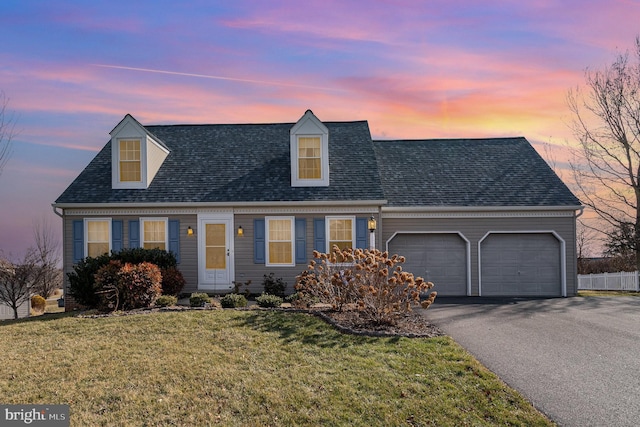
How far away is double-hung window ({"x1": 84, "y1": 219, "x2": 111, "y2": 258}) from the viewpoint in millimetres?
16750

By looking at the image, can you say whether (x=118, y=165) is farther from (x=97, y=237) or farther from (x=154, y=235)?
(x=154, y=235)

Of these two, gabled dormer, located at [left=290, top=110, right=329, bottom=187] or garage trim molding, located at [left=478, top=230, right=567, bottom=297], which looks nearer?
gabled dormer, located at [left=290, top=110, right=329, bottom=187]

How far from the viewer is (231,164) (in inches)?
725

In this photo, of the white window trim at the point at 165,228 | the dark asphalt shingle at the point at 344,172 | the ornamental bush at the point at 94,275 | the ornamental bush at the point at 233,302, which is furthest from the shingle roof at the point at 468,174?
the ornamental bush at the point at 94,275

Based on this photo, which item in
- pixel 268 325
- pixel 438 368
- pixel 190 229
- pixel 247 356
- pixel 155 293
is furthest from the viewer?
pixel 190 229

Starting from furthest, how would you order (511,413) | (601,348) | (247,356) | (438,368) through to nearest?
(601,348), (247,356), (438,368), (511,413)

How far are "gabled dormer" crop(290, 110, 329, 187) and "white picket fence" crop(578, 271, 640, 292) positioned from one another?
16.1 metres

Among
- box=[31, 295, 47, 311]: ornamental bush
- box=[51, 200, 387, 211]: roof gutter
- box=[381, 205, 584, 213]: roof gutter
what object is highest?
box=[51, 200, 387, 211]: roof gutter

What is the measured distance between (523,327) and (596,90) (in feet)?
63.9

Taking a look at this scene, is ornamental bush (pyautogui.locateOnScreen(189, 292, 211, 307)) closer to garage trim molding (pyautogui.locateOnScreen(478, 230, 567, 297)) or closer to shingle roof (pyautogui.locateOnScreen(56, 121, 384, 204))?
shingle roof (pyautogui.locateOnScreen(56, 121, 384, 204))

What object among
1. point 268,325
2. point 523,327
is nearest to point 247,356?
point 268,325

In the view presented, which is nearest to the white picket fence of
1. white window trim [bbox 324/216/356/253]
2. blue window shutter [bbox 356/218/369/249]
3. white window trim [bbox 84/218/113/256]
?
blue window shutter [bbox 356/218/369/249]

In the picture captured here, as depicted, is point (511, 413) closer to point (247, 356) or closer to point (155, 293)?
point (247, 356)

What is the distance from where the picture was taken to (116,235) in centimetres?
1675
